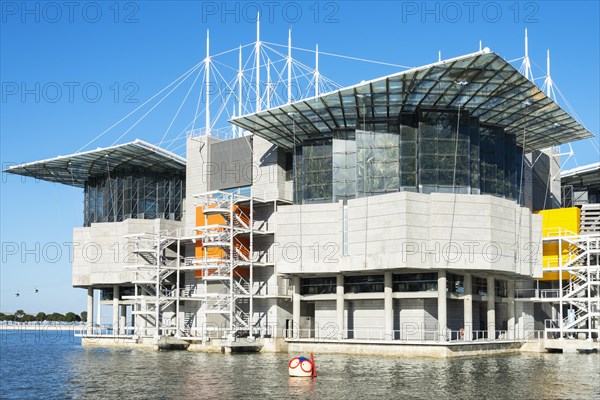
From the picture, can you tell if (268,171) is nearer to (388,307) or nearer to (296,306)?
(296,306)

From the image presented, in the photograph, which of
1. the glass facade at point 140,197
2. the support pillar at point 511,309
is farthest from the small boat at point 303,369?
the glass facade at point 140,197

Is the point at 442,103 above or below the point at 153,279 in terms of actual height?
above

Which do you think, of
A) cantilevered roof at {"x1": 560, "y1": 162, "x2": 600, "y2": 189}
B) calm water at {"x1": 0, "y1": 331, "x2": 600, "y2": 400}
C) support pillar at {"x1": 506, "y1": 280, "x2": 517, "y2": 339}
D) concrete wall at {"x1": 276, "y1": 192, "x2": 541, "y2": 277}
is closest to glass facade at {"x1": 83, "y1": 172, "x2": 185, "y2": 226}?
concrete wall at {"x1": 276, "y1": 192, "x2": 541, "y2": 277}

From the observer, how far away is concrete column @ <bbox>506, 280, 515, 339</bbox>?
9775 cm

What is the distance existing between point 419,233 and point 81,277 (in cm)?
6183

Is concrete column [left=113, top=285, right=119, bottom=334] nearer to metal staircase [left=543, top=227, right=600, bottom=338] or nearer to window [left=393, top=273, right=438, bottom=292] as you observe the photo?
window [left=393, top=273, right=438, bottom=292]

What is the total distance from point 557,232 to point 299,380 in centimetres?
5286

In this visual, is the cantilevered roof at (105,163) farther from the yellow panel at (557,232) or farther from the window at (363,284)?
the yellow panel at (557,232)

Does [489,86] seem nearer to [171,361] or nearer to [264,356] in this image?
[264,356]

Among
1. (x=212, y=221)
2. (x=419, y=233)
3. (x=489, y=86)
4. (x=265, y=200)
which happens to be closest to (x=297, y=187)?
(x=265, y=200)

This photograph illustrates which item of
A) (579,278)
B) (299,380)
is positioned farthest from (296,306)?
(299,380)

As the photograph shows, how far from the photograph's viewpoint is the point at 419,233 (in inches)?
3418

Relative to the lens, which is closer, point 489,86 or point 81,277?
point 489,86

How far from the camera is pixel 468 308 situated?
8906 centimetres
